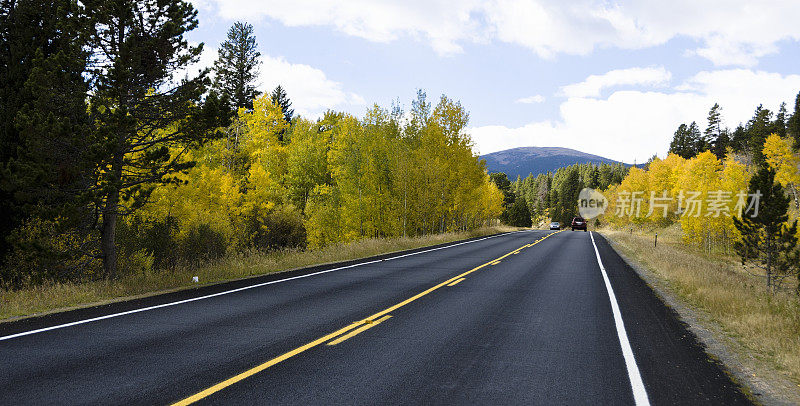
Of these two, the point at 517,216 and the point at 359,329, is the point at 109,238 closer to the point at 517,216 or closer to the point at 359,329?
the point at 359,329

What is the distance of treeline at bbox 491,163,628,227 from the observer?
105 metres

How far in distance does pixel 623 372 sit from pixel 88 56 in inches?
521

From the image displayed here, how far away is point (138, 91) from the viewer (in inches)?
462

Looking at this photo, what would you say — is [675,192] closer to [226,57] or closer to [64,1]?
[226,57]

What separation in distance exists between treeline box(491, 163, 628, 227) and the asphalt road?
9544 centimetres

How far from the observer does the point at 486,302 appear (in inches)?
367

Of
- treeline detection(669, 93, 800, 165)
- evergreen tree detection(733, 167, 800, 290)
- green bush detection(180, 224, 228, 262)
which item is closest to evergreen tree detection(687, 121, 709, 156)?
treeline detection(669, 93, 800, 165)

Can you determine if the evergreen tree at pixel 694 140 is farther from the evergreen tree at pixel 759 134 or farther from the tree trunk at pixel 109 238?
the tree trunk at pixel 109 238

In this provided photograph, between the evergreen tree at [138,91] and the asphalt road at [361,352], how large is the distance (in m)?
3.99

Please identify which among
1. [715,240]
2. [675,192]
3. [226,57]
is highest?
[226,57]

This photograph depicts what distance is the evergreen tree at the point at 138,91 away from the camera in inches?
433

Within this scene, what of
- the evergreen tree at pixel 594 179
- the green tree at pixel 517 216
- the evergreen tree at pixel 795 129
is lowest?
the green tree at pixel 517 216

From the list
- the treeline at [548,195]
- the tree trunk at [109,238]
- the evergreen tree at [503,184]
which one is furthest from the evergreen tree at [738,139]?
the tree trunk at [109,238]

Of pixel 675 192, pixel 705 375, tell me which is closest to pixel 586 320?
pixel 705 375
